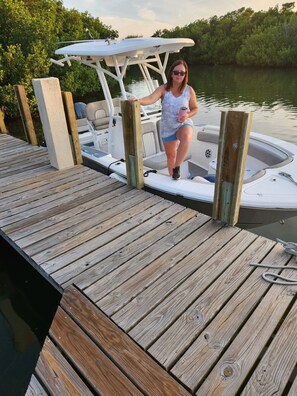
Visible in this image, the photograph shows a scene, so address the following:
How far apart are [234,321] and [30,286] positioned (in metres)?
2.59

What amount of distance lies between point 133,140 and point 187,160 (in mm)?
1793

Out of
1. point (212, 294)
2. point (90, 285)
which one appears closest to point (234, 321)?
point (212, 294)

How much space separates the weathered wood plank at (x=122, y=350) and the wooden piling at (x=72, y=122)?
2785mm

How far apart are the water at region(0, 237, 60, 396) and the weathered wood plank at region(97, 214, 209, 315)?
110cm

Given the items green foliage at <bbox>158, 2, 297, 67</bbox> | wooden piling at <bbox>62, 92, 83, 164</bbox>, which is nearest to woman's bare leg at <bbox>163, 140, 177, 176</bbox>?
wooden piling at <bbox>62, 92, 83, 164</bbox>

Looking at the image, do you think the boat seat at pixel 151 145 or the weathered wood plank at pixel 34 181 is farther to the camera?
the boat seat at pixel 151 145

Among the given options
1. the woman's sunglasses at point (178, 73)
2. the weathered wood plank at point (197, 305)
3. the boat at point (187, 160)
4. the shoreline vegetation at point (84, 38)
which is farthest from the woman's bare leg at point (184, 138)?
the shoreline vegetation at point (84, 38)

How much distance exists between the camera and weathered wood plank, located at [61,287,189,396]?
159 centimetres

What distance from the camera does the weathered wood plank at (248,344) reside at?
1566 millimetres

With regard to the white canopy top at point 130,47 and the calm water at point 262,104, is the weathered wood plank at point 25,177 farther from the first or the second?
the calm water at point 262,104

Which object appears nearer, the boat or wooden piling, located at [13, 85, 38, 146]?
the boat

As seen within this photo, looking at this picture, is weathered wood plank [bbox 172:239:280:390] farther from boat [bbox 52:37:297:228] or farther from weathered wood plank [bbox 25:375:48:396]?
boat [bbox 52:37:297:228]

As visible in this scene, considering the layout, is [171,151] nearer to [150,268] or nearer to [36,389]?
[150,268]

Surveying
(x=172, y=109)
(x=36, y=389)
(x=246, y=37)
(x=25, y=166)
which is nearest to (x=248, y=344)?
(x=36, y=389)
